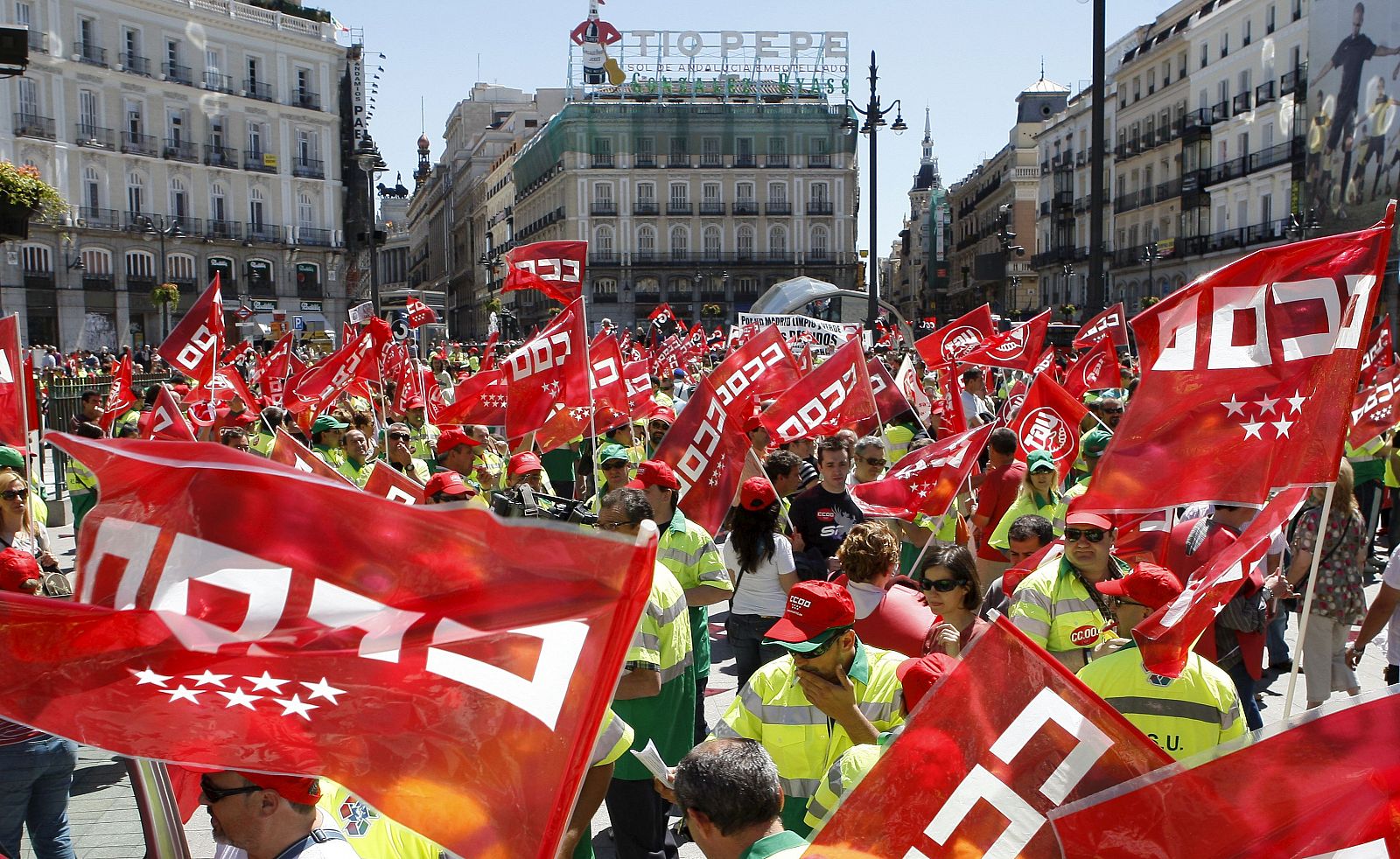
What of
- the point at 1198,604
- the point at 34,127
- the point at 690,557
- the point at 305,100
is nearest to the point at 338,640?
the point at 1198,604

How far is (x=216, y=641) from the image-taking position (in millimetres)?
2936

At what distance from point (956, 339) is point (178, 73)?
47560 mm

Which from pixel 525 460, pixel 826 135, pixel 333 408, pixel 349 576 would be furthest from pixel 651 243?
pixel 349 576

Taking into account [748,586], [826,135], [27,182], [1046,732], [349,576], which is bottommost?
[748,586]

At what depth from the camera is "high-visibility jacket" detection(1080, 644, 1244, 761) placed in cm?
395

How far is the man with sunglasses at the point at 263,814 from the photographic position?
2.91 meters

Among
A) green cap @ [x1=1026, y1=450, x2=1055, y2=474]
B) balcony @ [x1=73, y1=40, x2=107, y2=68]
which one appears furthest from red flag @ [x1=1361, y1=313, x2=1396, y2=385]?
balcony @ [x1=73, y1=40, x2=107, y2=68]

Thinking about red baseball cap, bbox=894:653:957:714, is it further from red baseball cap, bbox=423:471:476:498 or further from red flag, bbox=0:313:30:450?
red flag, bbox=0:313:30:450

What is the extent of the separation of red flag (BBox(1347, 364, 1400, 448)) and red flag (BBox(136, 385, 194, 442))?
885 cm

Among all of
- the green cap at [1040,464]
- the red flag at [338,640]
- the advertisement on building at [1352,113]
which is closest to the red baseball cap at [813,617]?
the red flag at [338,640]

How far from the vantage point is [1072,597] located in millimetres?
5102

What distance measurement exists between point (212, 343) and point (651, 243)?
213 feet

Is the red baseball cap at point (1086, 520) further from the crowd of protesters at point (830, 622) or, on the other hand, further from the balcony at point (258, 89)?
the balcony at point (258, 89)

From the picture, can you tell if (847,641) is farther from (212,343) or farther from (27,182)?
(27,182)
